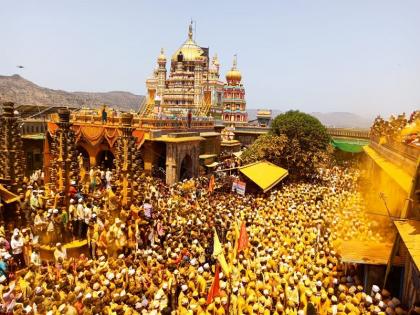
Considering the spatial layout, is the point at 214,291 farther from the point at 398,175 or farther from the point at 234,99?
the point at 234,99

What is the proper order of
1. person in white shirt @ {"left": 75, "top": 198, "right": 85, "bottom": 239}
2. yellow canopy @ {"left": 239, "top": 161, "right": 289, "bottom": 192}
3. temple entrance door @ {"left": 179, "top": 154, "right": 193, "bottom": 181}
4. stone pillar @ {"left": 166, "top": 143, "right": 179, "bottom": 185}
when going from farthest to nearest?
temple entrance door @ {"left": 179, "top": 154, "right": 193, "bottom": 181}
stone pillar @ {"left": 166, "top": 143, "right": 179, "bottom": 185}
yellow canopy @ {"left": 239, "top": 161, "right": 289, "bottom": 192}
person in white shirt @ {"left": 75, "top": 198, "right": 85, "bottom": 239}

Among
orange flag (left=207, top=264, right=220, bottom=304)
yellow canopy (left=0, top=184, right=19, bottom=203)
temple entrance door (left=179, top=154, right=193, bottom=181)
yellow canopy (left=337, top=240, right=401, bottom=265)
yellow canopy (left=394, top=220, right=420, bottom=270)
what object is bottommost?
temple entrance door (left=179, top=154, right=193, bottom=181)

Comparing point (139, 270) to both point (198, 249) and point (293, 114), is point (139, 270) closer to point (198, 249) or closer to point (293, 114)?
point (198, 249)

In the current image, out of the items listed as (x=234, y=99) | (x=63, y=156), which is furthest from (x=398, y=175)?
(x=234, y=99)

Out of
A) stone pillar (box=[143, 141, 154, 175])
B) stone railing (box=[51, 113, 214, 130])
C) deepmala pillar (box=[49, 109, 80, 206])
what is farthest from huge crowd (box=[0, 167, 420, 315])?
stone railing (box=[51, 113, 214, 130])

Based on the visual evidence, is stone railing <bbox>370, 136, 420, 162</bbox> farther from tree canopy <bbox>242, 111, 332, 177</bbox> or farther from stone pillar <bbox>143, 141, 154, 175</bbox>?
stone pillar <bbox>143, 141, 154, 175</bbox>

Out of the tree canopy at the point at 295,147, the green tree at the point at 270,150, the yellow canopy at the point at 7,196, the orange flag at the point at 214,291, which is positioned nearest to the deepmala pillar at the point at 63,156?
the yellow canopy at the point at 7,196

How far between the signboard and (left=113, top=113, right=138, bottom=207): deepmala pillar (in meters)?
7.71

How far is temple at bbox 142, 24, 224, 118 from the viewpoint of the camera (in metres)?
47.5

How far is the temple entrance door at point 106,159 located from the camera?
1041 inches

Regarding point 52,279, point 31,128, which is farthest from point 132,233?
point 31,128

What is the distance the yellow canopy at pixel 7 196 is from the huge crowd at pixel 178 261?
0.41 meters

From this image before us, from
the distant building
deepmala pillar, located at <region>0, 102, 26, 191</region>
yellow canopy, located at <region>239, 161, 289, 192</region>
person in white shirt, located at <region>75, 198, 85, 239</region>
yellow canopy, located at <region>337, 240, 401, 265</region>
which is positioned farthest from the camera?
the distant building

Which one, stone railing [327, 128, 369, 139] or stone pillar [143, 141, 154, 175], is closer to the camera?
stone pillar [143, 141, 154, 175]
